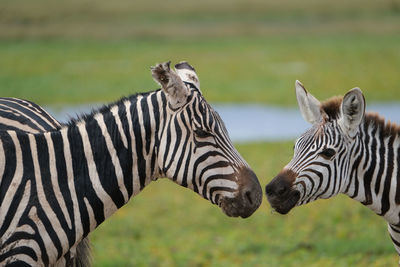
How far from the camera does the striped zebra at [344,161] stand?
198 inches

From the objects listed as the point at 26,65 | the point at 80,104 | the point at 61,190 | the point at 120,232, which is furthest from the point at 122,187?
the point at 26,65

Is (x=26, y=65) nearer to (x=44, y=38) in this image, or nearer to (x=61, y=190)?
(x=44, y=38)

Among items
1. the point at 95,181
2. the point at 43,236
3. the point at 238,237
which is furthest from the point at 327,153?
the point at 238,237

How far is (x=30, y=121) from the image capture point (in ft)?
18.1

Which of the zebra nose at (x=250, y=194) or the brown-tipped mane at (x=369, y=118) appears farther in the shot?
the brown-tipped mane at (x=369, y=118)

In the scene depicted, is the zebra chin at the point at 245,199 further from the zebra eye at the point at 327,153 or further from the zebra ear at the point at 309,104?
the zebra ear at the point at 309,104

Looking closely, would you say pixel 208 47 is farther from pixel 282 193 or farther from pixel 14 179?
pixel 14 179

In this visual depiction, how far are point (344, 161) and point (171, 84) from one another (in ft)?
5.30

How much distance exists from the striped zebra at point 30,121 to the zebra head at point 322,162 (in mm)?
1705

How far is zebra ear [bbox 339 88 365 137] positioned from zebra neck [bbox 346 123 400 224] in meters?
0.16

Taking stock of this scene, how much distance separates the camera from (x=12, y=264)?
14.1 feet

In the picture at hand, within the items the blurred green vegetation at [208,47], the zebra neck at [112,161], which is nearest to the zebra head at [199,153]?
the zebra neck at [112,161]

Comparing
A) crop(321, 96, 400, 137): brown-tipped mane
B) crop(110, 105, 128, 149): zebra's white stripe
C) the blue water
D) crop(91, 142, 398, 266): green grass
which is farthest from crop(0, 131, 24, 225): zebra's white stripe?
the blue water

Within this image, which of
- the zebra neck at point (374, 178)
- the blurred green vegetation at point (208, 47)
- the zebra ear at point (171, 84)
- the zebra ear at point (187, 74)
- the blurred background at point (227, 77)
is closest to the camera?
the zebra ear at point (171, 84)
